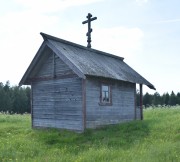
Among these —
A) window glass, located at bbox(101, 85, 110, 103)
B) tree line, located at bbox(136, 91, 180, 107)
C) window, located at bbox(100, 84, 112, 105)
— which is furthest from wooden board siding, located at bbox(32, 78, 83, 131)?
tree line, located at bbox(136, 91, 180, 107)

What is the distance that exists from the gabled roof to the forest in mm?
32446

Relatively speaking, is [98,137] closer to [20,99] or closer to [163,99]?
[20,99]

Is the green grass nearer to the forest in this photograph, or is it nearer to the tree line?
the forest

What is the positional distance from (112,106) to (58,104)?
142 inches

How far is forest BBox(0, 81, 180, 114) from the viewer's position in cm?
5844

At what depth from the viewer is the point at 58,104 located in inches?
704

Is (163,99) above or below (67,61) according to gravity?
below

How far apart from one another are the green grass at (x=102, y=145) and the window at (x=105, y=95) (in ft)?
5.46

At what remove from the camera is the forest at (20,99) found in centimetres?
5844

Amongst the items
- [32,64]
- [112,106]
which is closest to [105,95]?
[112,106]

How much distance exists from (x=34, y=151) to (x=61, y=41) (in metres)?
8.75

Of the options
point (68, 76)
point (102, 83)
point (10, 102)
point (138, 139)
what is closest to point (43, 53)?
point (68, 76)

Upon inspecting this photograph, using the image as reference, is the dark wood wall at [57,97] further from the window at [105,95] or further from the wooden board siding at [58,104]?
the window at [105,95]

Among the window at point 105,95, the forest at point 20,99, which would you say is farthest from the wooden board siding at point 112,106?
the forest at point 20,99
